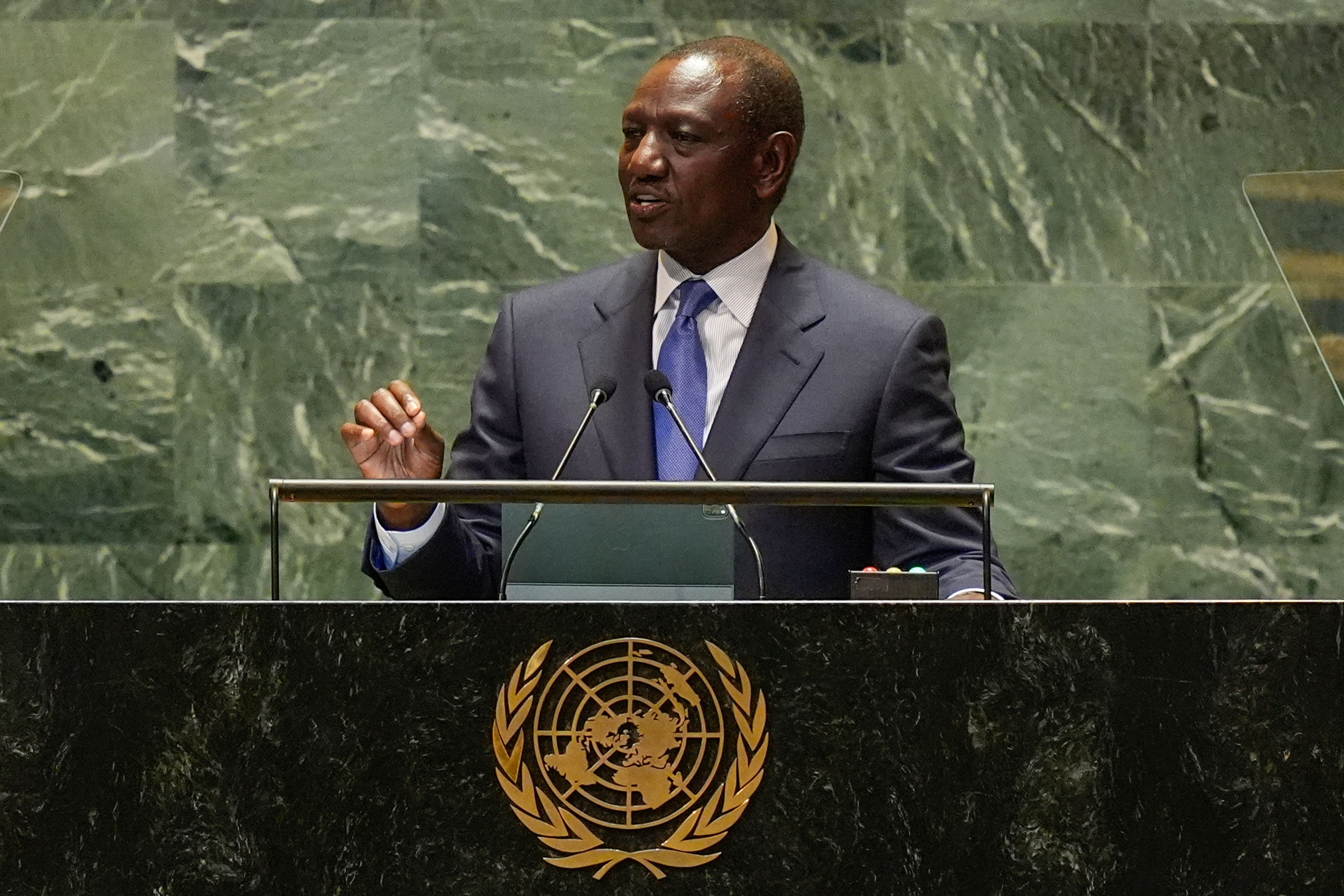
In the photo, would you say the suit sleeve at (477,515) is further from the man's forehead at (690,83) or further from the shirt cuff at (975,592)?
the shirt cuff at (975,592)

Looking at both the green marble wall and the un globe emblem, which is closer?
the un globe emblem

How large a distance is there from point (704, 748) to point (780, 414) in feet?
4.38

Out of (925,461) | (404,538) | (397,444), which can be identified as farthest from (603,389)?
(925,461)

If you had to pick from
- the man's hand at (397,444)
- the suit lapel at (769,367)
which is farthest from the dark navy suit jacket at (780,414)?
the man's hand at (397,444)

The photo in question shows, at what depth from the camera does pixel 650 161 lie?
132 inches

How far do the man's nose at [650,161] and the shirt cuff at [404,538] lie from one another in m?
0.83

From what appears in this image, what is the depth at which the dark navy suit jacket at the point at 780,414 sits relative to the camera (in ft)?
10.5

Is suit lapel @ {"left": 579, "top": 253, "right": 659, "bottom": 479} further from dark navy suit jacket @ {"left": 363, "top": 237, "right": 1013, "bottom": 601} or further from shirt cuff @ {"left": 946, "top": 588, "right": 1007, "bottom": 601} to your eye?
shirt cuff @ {"left": 946, "top": 588, "right": 1007, "bottom": 601}

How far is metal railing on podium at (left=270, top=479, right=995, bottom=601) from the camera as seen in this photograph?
2145 mm

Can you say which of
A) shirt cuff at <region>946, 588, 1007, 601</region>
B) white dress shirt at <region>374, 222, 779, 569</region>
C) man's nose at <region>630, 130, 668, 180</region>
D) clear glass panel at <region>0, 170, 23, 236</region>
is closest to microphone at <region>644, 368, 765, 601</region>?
shirt cuff at <region>946, 588, 1007, 601</region>

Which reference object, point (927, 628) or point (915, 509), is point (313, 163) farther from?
point (927, 628)

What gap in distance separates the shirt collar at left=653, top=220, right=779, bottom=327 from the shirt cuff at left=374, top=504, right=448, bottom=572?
793mm

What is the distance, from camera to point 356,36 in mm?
4793

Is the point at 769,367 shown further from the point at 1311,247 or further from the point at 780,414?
the point at 1311,247
